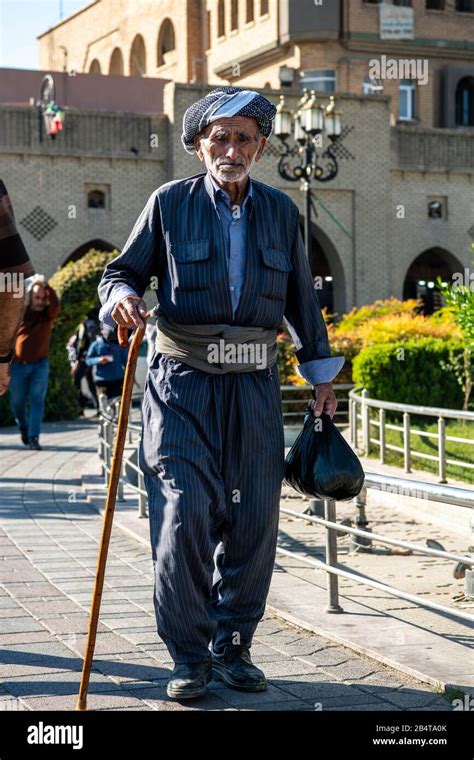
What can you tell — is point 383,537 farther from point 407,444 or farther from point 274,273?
point 407,444

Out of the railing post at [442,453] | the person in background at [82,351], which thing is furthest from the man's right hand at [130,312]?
the person in background at [82,351]

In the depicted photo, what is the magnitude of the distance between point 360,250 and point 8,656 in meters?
38.2

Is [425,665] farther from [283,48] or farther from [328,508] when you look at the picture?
A: [283,48]

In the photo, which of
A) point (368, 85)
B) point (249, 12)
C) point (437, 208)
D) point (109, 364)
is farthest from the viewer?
point (249, 12)

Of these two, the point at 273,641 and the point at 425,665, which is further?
the point at 273,641

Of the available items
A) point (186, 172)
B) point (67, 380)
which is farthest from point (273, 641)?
point (186, 172)

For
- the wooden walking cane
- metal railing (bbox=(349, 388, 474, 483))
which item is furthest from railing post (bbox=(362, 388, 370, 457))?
the wooden walking cane

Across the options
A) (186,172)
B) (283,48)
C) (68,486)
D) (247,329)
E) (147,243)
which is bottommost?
(68,486)

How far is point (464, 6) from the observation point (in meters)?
49.3

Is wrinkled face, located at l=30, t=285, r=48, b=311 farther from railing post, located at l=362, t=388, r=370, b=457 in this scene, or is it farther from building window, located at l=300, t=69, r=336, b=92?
building window, located at l=300, t=69, r=336, b=92

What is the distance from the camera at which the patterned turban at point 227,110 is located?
494 cm

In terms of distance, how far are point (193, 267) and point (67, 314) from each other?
15.6 m

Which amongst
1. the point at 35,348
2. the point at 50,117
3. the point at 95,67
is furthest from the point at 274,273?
the point at 95,67

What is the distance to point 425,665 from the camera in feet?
17.4
